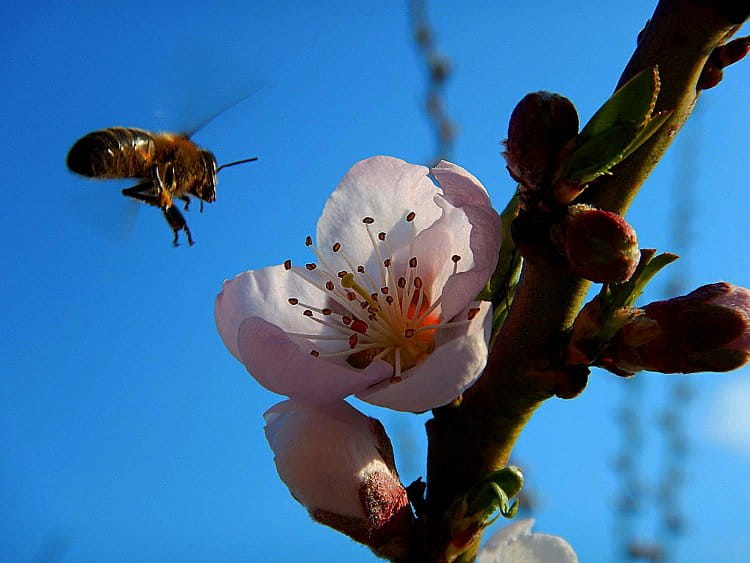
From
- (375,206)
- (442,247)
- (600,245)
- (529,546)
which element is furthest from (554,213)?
(529,546)

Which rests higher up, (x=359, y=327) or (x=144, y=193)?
(x=144, y=193)

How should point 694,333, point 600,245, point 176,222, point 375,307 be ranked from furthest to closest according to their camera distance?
point 176,222 → point 375,307 → point 694,333 → point 600,245

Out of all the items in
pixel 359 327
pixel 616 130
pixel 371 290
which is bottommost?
pixel 616 130

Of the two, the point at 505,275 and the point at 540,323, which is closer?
the point at 540,323

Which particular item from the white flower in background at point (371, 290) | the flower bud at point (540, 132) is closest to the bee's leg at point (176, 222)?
the white flower in background at point (371, 290)

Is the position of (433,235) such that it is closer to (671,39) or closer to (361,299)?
(361,299)

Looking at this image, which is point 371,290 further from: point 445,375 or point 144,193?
point 144,193

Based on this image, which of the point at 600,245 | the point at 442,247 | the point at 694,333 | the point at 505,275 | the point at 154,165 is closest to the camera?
the point at 600,245

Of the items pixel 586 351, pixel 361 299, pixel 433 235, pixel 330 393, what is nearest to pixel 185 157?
pixel 361 299
